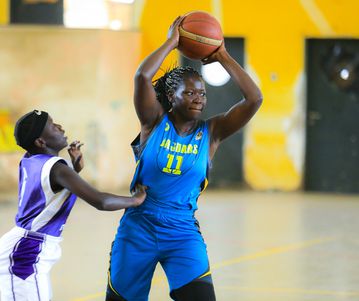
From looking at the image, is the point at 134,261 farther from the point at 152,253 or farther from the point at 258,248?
the point at 258,248

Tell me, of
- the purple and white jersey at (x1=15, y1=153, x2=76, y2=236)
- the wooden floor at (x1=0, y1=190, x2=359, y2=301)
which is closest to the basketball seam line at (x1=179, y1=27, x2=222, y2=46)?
the purple and white jersey at (x1=15, y1=153, x2=76, y2=236)

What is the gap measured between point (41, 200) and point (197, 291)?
2.94ft

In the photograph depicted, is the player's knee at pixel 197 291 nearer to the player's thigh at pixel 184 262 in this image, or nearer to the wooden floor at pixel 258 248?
the player's thigh at pixel 184 262

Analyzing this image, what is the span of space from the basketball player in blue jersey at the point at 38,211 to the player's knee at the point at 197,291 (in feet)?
1.65

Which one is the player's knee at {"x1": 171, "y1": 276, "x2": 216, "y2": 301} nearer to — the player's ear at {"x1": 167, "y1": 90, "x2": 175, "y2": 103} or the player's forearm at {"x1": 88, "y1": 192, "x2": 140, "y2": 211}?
the player's forearm at {"x1": 88, "y1": 192, "x2": 140, "y2": 211}

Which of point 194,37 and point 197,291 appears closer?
point 197,291

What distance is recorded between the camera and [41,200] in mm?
4109

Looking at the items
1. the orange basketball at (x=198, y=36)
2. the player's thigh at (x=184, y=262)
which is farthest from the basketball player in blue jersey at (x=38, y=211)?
the orange basketball at (x=198, y=36)

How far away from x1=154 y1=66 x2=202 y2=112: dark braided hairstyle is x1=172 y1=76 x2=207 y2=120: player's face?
0.14 ft

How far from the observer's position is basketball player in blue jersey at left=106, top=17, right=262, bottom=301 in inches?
169

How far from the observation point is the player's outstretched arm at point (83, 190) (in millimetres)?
3986

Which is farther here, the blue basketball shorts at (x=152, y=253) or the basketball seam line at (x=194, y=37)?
the basketball seam line at (x=194, y=37)

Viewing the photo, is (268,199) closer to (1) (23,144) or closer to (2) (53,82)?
(2) (53,82)

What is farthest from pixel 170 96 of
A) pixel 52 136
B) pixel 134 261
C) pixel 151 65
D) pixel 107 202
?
pixel 134 261
